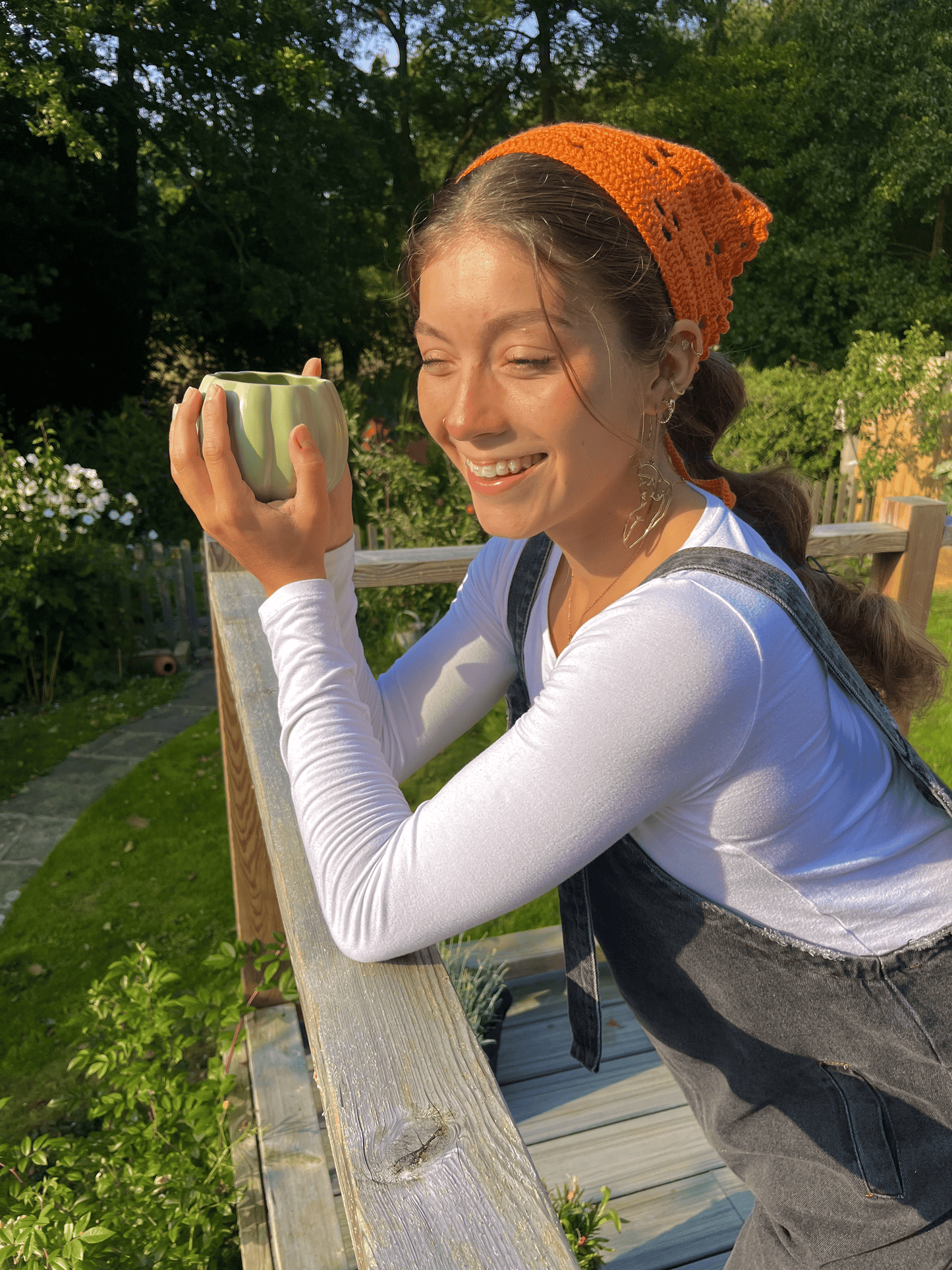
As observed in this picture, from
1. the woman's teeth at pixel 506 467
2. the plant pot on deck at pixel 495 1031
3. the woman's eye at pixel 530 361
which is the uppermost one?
the woman's eye at pixel 530 361

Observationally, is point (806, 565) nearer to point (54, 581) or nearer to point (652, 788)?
point (652, 788)

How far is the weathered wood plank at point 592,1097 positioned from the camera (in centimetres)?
260

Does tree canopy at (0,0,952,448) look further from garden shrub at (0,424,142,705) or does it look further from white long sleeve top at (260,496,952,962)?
white long sleeve top at (260,496,952,962)

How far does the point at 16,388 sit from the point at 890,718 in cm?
1037

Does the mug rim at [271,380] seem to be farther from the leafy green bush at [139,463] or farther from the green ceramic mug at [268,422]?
the leafy green bush at [139,463]

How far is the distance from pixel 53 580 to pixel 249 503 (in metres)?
6.49

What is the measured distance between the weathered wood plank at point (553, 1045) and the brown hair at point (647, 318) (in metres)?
1.67

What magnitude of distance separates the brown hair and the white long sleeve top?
0.80ft

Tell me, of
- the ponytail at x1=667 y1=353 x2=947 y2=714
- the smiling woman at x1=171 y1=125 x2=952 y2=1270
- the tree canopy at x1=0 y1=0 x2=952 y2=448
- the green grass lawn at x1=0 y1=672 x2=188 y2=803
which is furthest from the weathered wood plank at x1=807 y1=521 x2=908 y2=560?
the tree canopy at x1=0 y1=0 x2=952 y2=448

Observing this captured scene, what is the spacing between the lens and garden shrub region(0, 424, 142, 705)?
6.62 metres

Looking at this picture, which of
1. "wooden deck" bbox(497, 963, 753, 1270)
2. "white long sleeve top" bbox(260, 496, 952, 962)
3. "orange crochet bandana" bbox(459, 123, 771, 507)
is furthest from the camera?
"wooden deck" bbox(497, 963, 753, 1270)

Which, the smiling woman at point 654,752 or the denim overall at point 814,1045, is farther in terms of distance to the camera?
the denim overall at point 814,1045

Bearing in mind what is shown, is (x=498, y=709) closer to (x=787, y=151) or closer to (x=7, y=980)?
(x=7, y=980)

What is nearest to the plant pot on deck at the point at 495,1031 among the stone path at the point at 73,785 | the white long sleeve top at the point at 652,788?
the white long sleeve top at the point at 652,788
